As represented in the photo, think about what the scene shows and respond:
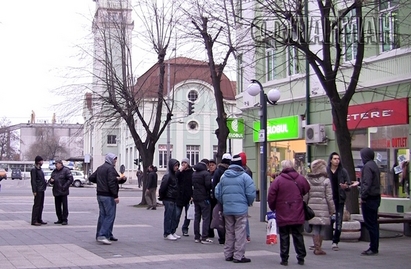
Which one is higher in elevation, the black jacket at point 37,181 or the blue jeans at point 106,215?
the black jacket at point 37,181

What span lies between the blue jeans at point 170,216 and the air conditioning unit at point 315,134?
9.47 m

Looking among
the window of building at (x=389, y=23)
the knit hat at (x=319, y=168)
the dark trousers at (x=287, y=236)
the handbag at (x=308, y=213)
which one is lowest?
the dark trousers at (x=287, y=236)

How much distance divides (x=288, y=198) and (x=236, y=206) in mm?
903

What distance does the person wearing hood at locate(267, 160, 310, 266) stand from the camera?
970cm

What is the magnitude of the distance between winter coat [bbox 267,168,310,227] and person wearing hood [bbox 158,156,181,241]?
3.54 meters

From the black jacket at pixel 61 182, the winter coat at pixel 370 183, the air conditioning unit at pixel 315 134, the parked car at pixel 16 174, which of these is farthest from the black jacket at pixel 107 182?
the parked car at pixel 16 174

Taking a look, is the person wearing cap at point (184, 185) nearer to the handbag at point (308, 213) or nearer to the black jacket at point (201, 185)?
the black jacket at point (201, 185)

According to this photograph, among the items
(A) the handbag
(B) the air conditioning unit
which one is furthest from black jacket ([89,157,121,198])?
(B) the air conditioning unit

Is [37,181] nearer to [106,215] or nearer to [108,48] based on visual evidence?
[106,215]

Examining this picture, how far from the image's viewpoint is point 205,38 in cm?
1950

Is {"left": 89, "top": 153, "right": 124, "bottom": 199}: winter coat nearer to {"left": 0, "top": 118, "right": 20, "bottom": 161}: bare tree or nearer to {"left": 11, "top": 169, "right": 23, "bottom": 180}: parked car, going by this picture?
{"left": 11, "top": 169, "right": 23, "bottom": 180}: parked car

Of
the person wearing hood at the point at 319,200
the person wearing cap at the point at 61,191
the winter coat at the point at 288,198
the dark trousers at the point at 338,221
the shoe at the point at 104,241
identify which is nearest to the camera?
the winter coat at the point at 288,198

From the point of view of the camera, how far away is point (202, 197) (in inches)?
497

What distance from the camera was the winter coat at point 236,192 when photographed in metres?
10.1
